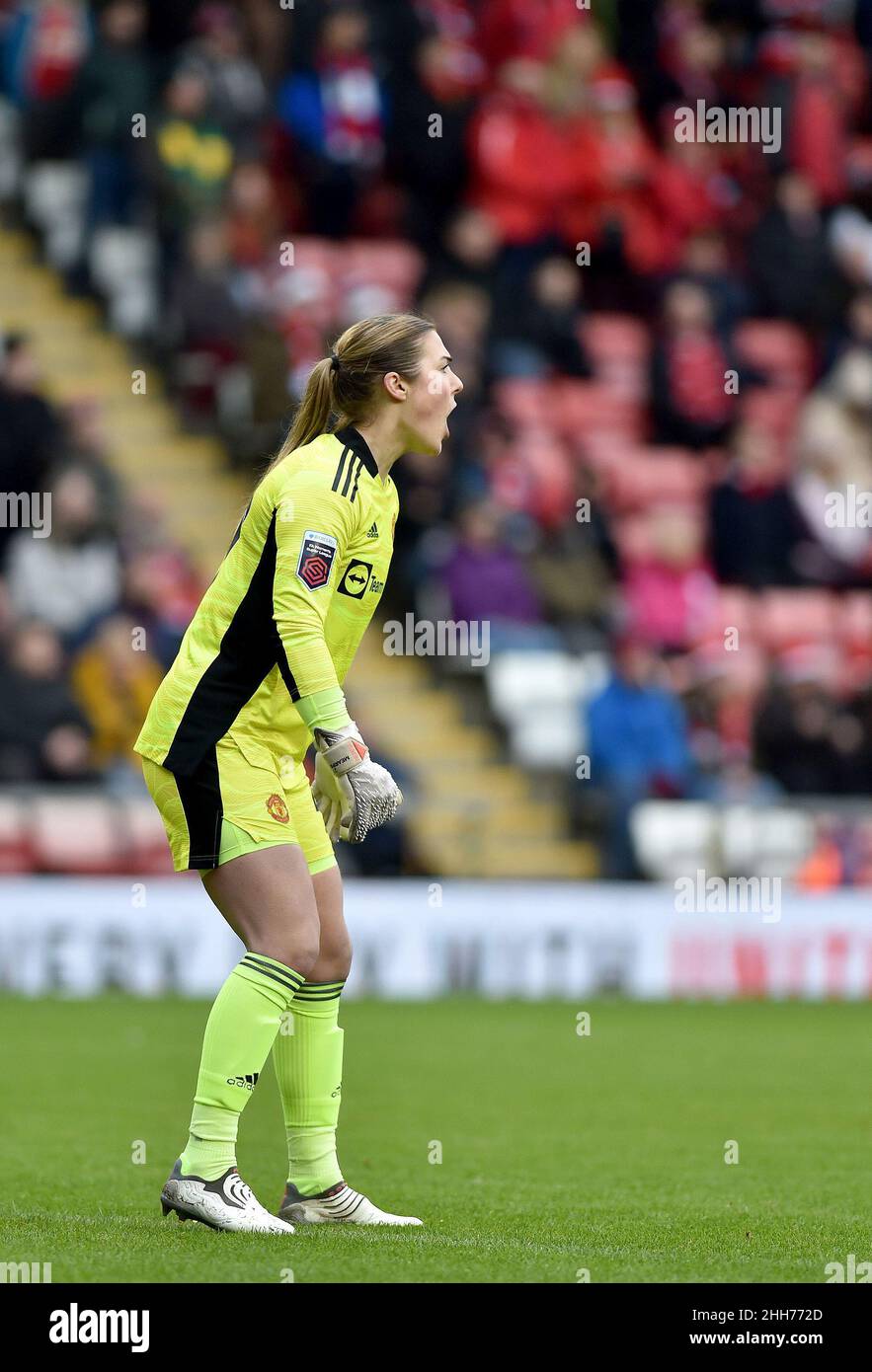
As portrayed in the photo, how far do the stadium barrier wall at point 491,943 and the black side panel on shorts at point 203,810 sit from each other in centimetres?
810

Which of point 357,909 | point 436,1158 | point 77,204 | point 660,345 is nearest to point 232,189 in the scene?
point 77,204

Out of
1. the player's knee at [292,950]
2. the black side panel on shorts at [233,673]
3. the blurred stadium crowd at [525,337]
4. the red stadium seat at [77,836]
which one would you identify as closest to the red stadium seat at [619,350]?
the blurred stadium crowd at [525,337]

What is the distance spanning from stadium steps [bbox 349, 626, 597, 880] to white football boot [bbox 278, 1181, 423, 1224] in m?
8.64

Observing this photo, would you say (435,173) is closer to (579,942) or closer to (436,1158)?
(579,942)

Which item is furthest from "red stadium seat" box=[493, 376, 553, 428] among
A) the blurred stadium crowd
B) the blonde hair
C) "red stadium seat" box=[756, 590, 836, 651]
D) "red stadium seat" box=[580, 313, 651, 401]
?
the blonde hair

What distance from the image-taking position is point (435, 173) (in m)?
18.6

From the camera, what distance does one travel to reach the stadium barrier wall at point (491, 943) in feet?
46.1

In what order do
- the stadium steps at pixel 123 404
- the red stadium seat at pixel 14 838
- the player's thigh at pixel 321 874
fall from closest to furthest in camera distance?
the player's thigh at pixel 321 874, the red stadium seat at pixel 14 838, the stadium steps at pixel 123 404

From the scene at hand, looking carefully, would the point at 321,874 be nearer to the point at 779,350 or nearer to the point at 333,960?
the point at 333,960

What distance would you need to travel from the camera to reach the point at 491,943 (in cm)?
1475

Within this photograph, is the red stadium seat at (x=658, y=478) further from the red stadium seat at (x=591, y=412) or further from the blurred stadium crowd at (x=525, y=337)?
the red stadium seat at (x=591, y=412)

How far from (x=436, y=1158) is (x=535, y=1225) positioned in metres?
1.58

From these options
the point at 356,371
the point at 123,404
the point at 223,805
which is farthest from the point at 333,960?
the point at 123,404
